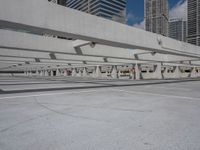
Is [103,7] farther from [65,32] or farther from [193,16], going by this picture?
[65,32]

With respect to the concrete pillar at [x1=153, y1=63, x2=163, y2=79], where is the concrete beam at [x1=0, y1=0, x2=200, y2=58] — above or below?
above

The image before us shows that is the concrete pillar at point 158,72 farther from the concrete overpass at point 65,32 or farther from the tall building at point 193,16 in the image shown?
the tall building at point 193,16

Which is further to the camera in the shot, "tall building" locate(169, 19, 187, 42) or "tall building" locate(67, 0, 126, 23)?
"tall building" locate(67, 0, 126, 23)

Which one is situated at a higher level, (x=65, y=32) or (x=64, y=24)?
(x=64, y=24)

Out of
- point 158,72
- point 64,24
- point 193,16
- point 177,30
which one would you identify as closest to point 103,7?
point 177,30

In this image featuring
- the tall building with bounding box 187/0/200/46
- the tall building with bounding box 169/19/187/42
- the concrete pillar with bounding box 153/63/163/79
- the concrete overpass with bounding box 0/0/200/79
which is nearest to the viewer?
the concrete overpass with bounding box 0/0/200/79

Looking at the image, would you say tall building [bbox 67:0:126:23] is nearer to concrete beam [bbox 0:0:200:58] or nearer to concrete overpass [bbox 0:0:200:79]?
concrete overpass [bbox 0:0:200:79]

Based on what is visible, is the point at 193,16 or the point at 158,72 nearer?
the point at 158,72

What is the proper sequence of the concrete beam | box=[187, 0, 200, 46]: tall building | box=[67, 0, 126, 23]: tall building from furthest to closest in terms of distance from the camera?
box=[67, 0, 126, 23]: tall building
box=[187, 0, 200, 46]: tall building
the concrete beam

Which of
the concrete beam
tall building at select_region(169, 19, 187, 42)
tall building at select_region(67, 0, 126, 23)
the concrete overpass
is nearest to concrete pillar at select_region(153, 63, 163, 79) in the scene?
the concrete overpass

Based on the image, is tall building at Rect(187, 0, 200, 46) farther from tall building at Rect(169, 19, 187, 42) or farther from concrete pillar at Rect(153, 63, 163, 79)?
concrete pillar at Rect(153, 63, 163, 79)

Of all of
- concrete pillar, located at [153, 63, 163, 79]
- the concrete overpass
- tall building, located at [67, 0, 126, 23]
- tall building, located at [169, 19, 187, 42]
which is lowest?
concrete pillar, located at [153, 63, 163, 79]

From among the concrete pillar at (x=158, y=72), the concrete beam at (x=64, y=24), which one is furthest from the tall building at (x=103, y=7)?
the concrete beam at (x=64, y=24)

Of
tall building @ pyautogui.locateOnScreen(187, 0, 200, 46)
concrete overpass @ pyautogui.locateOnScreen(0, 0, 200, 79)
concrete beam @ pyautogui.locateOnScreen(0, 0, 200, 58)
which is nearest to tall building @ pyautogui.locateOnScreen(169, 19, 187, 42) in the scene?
tall building @ pyautogui.locateOnScreen(187, 0, 200, 46)
